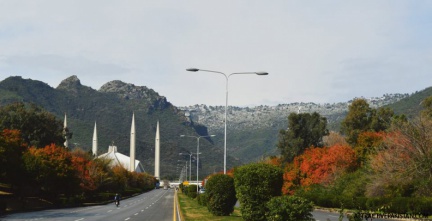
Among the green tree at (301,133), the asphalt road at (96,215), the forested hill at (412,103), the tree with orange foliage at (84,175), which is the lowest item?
the asphalt road at (96,215)

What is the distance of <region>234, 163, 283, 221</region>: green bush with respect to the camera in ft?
76.6

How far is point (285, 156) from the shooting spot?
8831 centimetres

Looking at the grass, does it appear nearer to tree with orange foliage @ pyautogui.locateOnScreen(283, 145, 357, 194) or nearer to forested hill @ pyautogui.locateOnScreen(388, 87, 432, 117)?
tree with orange foliage @ pyautogui.locateOnScreen(283, 145, 357, 194)

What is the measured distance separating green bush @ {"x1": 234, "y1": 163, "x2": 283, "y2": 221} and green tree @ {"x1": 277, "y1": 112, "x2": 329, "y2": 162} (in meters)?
64.5

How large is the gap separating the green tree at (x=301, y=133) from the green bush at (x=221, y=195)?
183ft

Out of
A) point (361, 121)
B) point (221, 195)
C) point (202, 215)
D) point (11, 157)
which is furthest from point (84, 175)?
point (221, 195)

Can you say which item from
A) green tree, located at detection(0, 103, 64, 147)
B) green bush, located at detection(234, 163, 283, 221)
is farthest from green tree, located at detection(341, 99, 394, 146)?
green bush, located at detection(234, 163, 283, 221)

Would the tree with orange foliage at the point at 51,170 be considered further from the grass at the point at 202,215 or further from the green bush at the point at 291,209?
the green bush at the point at 291,209

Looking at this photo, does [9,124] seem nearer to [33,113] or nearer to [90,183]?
[33,113]

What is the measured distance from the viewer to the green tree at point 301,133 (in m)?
87.9

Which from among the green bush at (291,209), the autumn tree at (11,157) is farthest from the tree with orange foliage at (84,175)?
the green bush at (291,209)

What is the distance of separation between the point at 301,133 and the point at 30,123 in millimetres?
42604

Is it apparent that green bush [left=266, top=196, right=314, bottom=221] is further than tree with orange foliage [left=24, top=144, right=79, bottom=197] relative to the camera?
No

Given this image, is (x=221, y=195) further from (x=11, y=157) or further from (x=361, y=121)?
(x=361, y=121)
